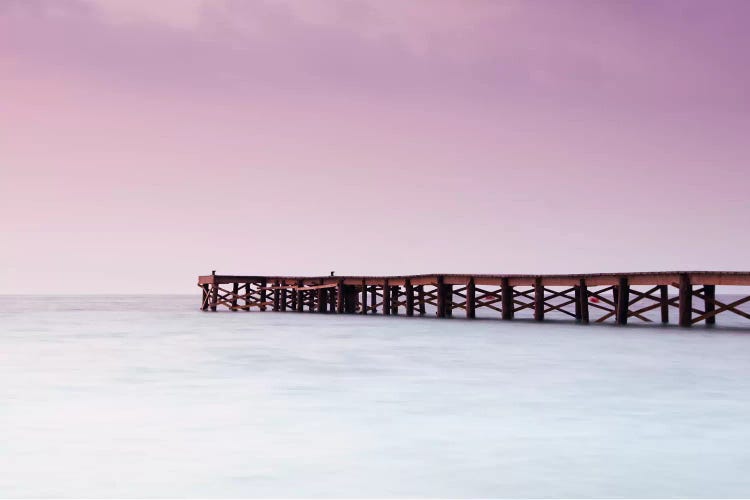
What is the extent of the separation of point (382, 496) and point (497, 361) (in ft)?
32.1

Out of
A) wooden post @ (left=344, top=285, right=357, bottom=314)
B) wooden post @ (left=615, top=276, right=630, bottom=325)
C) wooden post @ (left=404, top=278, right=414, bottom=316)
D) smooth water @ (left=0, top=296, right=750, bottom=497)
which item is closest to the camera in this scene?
smooth water @ (left=0, top=296, right=750, bottom=497)

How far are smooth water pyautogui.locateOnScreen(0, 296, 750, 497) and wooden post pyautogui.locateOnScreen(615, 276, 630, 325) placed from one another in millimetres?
7524

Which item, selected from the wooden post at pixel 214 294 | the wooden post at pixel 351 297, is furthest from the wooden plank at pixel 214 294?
the wooden post at pixel 351 297

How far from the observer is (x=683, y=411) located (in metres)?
9.43

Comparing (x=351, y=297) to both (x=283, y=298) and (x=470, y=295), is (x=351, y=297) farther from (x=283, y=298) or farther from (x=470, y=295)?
(x=470, y=295)

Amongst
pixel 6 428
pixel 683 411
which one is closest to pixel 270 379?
pixel 6 428

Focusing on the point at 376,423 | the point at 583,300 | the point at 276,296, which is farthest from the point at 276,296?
the point at 376,423

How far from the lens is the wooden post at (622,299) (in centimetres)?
2458

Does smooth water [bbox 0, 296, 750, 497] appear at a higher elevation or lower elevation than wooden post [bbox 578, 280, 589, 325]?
lower

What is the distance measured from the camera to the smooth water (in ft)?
19.6

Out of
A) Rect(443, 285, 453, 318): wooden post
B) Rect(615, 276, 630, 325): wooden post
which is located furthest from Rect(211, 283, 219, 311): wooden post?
Rect(615, 276, 630, 325): wooden post

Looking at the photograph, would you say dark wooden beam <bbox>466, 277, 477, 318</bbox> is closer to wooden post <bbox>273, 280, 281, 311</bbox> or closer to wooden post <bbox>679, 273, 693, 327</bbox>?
wooden post <bbox>679, 273, 693, 327</bbox>

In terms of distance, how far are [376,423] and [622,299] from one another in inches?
724

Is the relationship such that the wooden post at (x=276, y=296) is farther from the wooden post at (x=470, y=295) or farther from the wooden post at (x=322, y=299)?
the wooden post at (x=470, y=295)
